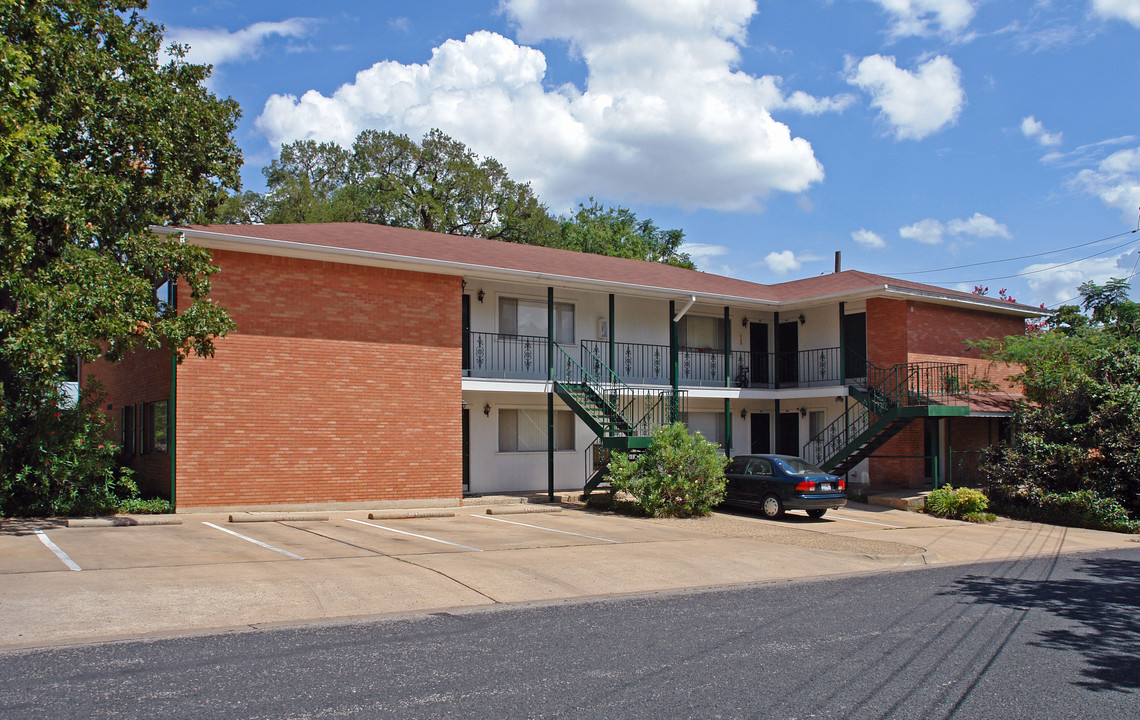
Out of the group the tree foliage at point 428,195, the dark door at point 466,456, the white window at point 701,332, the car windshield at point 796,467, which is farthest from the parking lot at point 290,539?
the tree foliage at point 428,195

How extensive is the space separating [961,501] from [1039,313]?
9.50m

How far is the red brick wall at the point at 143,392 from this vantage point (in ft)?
55.1

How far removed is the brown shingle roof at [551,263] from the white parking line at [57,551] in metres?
5.87

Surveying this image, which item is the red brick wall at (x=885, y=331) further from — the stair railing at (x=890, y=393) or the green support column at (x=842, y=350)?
the green support column at (x=842, y=350)

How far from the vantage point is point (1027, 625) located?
8.34m

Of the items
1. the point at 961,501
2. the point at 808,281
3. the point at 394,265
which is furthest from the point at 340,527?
the point at 808,281

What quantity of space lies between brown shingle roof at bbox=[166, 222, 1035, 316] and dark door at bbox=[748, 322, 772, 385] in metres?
1.11

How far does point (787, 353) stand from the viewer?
83.4ft

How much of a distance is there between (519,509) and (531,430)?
404cm

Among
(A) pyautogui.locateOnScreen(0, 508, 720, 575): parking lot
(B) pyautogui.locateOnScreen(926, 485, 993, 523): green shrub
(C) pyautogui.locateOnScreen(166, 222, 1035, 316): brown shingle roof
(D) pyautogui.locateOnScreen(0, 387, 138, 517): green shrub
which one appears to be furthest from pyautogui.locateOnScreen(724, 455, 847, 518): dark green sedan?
(D) pyautogui.locateOnScreen(0, 387, 138, 517): green shrub

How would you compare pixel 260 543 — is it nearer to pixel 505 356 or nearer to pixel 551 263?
pixel 505 356

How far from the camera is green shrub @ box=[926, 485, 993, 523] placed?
18812mm

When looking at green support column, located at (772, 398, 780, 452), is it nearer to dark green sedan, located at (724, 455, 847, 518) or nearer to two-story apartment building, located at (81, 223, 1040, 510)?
two-story apartment building, located at (81, 223, 1040, 510)

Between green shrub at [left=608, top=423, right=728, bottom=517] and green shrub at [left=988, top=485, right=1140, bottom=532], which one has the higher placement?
green shrub at [left=608, top=423, right=728, bottom=517]
